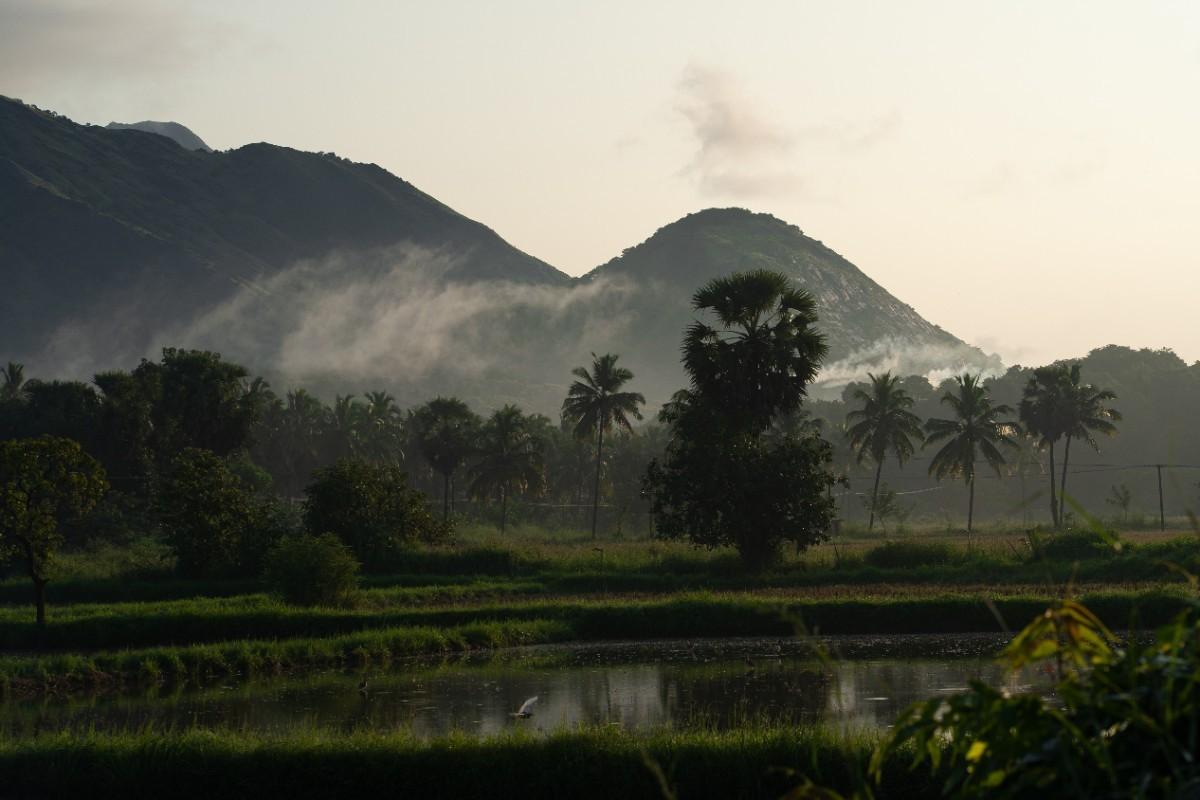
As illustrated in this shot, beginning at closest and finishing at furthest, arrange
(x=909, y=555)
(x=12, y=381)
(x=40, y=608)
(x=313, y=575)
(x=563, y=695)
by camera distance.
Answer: (x=563, y=695) → (x=40, y=608) → (x=313, y=575) → (x=909, y=555) → (x=12, y=381)

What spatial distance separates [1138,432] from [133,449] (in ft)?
481

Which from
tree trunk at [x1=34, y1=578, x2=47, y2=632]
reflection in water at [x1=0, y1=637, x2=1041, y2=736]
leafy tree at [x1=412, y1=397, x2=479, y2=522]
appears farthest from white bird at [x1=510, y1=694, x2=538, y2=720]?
leafy tree at [x1=412, y1=397, x2=479, y2=522]

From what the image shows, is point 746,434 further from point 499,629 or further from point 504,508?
point 504,508

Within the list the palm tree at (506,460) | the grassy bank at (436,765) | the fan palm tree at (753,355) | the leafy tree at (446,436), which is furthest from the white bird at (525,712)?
the palm tree at (506,460)

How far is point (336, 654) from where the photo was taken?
123 ft

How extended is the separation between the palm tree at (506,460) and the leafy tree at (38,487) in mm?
71417

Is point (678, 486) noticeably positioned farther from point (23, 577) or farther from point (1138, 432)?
point (1138, 432)

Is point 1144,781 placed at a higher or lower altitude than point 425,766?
higher

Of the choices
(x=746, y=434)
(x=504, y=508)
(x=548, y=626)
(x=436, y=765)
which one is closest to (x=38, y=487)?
(x=548, y=626)

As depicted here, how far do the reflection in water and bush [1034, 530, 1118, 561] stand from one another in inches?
739

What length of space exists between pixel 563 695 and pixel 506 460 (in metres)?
83.9

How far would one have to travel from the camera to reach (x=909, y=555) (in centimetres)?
5694

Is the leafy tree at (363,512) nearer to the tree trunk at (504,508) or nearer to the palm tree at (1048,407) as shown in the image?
the tree trunk at (504,508)

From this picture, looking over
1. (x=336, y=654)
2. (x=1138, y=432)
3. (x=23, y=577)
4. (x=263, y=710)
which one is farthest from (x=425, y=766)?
(x=1138, y=432)
